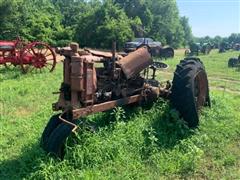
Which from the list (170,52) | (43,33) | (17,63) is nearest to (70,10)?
(43,33)

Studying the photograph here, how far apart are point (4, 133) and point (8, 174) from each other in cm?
169

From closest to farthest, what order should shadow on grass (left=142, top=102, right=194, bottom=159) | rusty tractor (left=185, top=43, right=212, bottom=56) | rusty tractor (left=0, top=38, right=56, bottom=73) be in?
shadow on grass (left=142, top=102, right=194, bottom=159) < rusty tractor (left=0, top=38, right=56, bottom=73) < rusty tractor (left=185, top=43, right=212, bottom=56)

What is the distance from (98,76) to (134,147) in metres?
1.17

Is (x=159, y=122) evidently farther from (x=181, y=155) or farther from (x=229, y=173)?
(x=229, y=173)

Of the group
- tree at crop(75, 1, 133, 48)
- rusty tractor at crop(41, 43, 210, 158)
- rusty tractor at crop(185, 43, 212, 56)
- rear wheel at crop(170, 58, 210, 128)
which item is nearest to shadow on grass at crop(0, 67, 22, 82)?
rusty tractor at crop(41, 43, 210, 158)

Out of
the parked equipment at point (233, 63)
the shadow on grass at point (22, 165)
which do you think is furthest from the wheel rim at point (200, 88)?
the parked equipment at point (233, 63)

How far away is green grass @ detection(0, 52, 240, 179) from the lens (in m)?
4.68

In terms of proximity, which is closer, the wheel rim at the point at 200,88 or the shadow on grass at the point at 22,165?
the shadow on grass at the point at 22,165

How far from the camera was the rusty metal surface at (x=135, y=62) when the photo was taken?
5.75m

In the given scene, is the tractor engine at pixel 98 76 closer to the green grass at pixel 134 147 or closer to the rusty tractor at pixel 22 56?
the green grass at pixel 134 147

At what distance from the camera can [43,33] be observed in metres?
32.6

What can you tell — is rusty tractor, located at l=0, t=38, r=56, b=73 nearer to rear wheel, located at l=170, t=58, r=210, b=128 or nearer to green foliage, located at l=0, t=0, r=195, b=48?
rear wheel, located at l=170, t=58, r=210, b=128

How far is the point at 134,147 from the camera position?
530cm

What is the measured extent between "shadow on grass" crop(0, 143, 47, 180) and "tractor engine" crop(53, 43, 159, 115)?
27.1 inches
